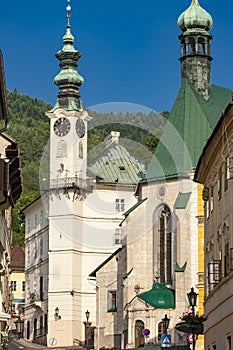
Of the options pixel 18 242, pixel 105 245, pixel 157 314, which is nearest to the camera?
pixel 157 314

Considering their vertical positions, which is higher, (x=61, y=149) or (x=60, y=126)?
(x=60, y=126)

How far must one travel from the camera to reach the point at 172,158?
7506 cm

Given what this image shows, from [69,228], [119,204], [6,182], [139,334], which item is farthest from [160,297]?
[6,182]

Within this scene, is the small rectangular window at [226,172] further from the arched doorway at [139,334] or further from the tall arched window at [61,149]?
the tall arched window at [61,149]

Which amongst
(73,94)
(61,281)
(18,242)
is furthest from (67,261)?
(18,242)

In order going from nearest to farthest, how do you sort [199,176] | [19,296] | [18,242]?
[199,176] → [19,296] → [18,242]

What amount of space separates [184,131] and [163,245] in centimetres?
867

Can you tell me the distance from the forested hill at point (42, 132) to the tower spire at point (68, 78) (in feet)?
17.1

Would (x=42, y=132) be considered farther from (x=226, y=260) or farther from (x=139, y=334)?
(x=226, y=260)

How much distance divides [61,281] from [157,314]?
21301mm

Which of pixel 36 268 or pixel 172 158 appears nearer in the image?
pixel 172 158

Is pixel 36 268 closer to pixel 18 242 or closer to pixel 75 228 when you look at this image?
pixel 75 228

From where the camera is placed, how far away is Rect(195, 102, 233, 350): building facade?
32491 millimetres

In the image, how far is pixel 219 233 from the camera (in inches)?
1419
